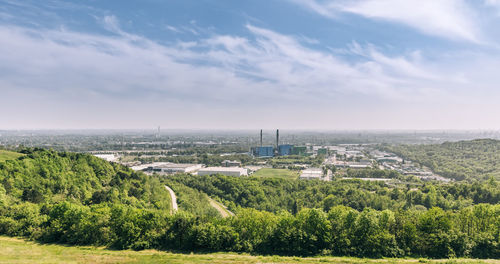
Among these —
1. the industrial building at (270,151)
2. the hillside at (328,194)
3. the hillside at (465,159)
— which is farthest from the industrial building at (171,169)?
the hillside at (465,159)

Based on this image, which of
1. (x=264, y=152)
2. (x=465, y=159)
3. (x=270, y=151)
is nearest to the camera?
(x=465, y=159)

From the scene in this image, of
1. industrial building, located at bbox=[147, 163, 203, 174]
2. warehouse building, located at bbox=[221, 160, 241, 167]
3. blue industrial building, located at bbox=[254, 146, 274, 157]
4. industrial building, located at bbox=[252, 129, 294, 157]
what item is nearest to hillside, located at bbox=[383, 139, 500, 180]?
industrial building, located at bbox=[252, 129, 294, 157]

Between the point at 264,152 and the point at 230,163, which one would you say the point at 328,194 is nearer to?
the point at 230,163

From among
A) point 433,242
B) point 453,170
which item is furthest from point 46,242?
point 453,170

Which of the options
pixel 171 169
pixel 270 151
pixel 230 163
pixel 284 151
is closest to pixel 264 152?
pixel 270 151

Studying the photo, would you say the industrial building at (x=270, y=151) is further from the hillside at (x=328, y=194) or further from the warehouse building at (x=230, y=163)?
the hillside at (x=328, y=194)

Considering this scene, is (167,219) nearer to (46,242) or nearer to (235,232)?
(235,232)

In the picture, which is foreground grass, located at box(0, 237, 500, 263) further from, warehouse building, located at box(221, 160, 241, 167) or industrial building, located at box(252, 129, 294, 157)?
industrial building, located at box(252, 129, 294, 157)
